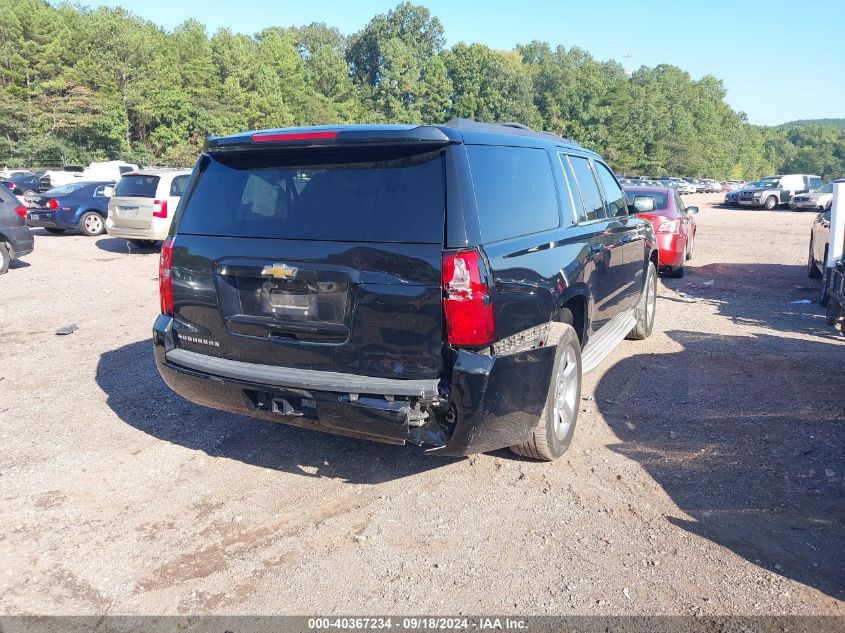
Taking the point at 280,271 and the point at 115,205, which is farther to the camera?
the point at 115,205

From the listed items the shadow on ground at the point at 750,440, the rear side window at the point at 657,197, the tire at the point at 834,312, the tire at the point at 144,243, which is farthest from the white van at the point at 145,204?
the tire at the point at 834,312

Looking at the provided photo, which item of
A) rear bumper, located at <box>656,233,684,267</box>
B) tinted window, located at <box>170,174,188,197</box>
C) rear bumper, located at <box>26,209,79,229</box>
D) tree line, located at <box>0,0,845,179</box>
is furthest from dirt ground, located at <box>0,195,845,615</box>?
tree line, located at <box>0,0,845,179</box>

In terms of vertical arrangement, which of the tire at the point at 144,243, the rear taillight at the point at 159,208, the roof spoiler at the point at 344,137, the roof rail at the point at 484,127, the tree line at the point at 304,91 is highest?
the tree line at the point at 304,91

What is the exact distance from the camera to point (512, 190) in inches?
158

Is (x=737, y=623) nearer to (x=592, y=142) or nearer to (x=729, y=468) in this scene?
(x=729, y=468)

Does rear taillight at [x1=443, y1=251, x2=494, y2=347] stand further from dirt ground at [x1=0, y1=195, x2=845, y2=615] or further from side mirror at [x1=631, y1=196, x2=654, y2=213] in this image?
side mirror at [x1=631, y1=196, x2=654, y2=213]

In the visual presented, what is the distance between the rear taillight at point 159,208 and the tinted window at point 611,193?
35.2 feet

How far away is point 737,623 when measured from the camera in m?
2.79

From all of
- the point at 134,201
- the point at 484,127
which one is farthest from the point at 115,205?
the point at 484,127

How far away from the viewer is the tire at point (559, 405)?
13.1ft

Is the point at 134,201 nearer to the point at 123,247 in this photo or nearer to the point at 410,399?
the point at 123,247

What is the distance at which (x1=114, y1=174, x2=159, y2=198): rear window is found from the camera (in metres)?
14.4

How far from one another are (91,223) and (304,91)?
Answer: 6305 cm

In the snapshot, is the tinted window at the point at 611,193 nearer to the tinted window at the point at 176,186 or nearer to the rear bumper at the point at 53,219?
the tinted window at the point at 176,186
